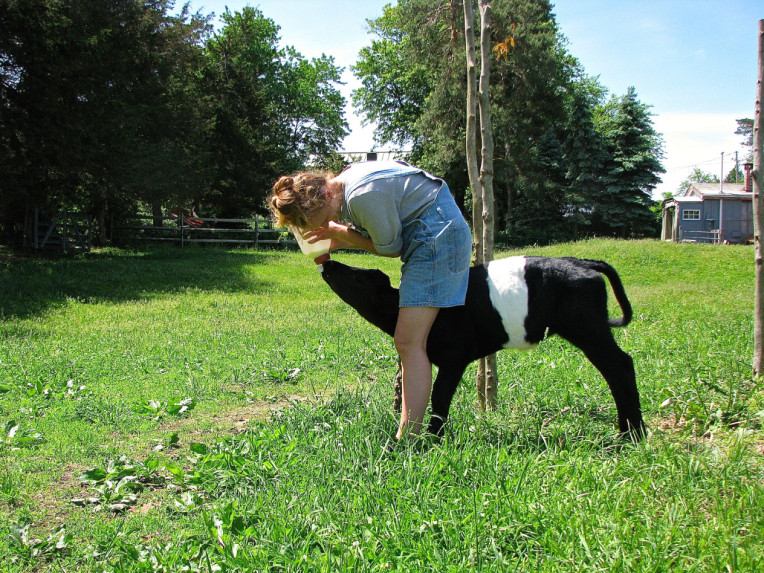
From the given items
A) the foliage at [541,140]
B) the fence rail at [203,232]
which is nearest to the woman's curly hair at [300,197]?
the fence rail at [203,232]

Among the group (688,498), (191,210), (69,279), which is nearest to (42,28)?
(69,279)

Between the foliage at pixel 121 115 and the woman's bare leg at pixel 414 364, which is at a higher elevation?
the foliage at pixel 121 115

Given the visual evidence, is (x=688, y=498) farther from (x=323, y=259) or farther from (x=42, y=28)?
(x=42, y=28)

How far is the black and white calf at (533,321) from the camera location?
132 inches

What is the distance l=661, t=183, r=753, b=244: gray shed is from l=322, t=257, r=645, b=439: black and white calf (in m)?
33.0

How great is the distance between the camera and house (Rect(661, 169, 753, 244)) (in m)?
33.3

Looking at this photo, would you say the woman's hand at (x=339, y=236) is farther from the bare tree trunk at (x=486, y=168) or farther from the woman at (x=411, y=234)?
the bare tree trunk at (x=486, y=168)

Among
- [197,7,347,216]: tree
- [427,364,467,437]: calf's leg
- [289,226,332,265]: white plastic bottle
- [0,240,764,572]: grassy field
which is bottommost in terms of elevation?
[0,240,764,572]: grassy field

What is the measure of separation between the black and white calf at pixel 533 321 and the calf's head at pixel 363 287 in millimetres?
384

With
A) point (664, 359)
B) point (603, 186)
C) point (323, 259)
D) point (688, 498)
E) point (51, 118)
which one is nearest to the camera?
point (688, 498)

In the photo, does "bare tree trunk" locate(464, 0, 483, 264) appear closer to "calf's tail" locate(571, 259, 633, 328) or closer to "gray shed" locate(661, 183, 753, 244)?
"calf's tail" locate(571, 259, 633, 328)

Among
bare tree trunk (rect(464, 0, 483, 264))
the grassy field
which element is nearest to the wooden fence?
the grassy field

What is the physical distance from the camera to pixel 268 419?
489cm

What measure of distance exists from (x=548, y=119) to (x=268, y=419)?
34744 millimetres
